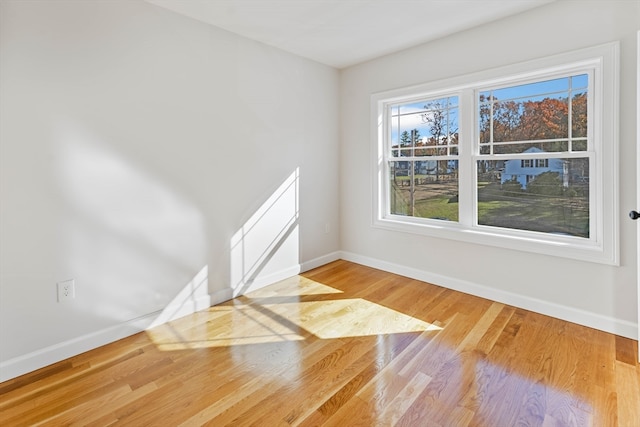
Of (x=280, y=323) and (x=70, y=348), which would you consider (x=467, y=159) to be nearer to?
(x=280, y=323)

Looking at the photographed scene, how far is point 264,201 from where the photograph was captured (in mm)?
3438

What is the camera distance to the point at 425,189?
Result: 12.0ft

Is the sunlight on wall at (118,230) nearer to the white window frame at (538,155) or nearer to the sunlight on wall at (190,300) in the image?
the sunlight on wall at (190,300)

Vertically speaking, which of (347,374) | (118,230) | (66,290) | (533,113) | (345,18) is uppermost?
(345,18)

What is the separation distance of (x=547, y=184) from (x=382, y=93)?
1908 mm

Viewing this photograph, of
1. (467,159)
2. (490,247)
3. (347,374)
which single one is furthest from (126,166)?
(490,247)

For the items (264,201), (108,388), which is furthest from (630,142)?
(108,388)

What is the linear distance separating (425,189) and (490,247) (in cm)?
93

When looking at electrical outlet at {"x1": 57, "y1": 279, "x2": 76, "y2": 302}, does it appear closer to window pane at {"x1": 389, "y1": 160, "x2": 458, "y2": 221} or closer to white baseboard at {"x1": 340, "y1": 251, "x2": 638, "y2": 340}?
white baseboard at {"x1": 340, "y1": 251, "x2": 638, "y2": 340}

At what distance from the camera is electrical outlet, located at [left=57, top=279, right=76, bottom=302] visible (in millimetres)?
2166

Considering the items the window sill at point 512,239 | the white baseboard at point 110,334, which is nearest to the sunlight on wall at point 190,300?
the white baseboard at point 110,334

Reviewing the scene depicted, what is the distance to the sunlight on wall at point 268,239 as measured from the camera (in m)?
3.25

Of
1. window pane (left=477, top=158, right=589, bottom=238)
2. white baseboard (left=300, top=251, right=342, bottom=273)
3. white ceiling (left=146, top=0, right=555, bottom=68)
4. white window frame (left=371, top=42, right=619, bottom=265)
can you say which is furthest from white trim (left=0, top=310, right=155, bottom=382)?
window pane (left=477, top=158, right=589, bottom=238)

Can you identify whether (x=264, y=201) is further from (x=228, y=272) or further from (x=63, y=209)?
(x=63, y=209)
